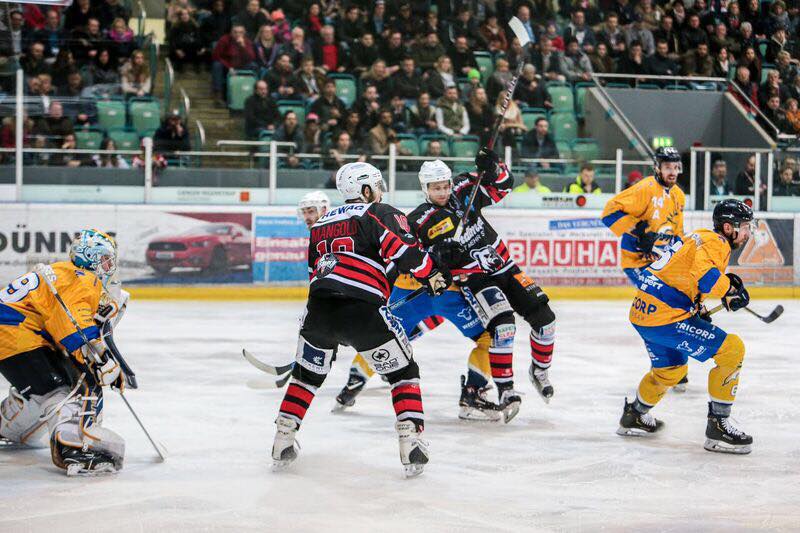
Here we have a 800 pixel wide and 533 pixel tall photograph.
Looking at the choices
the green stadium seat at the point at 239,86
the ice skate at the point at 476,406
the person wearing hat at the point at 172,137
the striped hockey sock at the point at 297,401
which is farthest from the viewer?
the green stadium seat at the point at 239,86

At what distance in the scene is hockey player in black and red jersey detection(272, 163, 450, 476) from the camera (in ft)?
14.3

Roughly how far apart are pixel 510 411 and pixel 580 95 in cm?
901

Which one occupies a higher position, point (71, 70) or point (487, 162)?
point (71, 70)

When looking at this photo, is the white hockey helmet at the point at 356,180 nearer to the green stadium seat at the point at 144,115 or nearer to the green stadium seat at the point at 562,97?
the green stadium seat at the point at 144,115

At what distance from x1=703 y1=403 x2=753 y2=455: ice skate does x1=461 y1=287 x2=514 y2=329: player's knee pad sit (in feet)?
4.11

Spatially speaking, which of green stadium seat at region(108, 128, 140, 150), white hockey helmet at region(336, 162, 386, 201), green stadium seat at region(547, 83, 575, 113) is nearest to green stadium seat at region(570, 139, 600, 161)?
green stadium seat at region(547, 83, 575, 113)

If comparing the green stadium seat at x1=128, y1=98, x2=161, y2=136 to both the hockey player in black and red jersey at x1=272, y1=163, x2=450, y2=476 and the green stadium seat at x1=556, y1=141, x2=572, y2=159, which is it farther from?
the hockey player in black and red jersey at x1=272, y1=163, x2=450, y2=476

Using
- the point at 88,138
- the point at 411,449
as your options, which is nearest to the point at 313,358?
the point at 411,449

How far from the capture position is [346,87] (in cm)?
1329

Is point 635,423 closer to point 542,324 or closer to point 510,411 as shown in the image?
point 510,411

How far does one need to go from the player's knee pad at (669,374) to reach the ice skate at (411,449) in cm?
135

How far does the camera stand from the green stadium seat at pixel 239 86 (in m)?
13.0

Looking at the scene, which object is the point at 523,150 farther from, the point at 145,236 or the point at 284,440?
the point at 284,440

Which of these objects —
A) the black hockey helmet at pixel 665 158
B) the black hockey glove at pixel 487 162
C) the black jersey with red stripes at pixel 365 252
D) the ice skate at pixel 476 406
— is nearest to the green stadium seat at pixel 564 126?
the black hockey helmet at pixel 665 158
